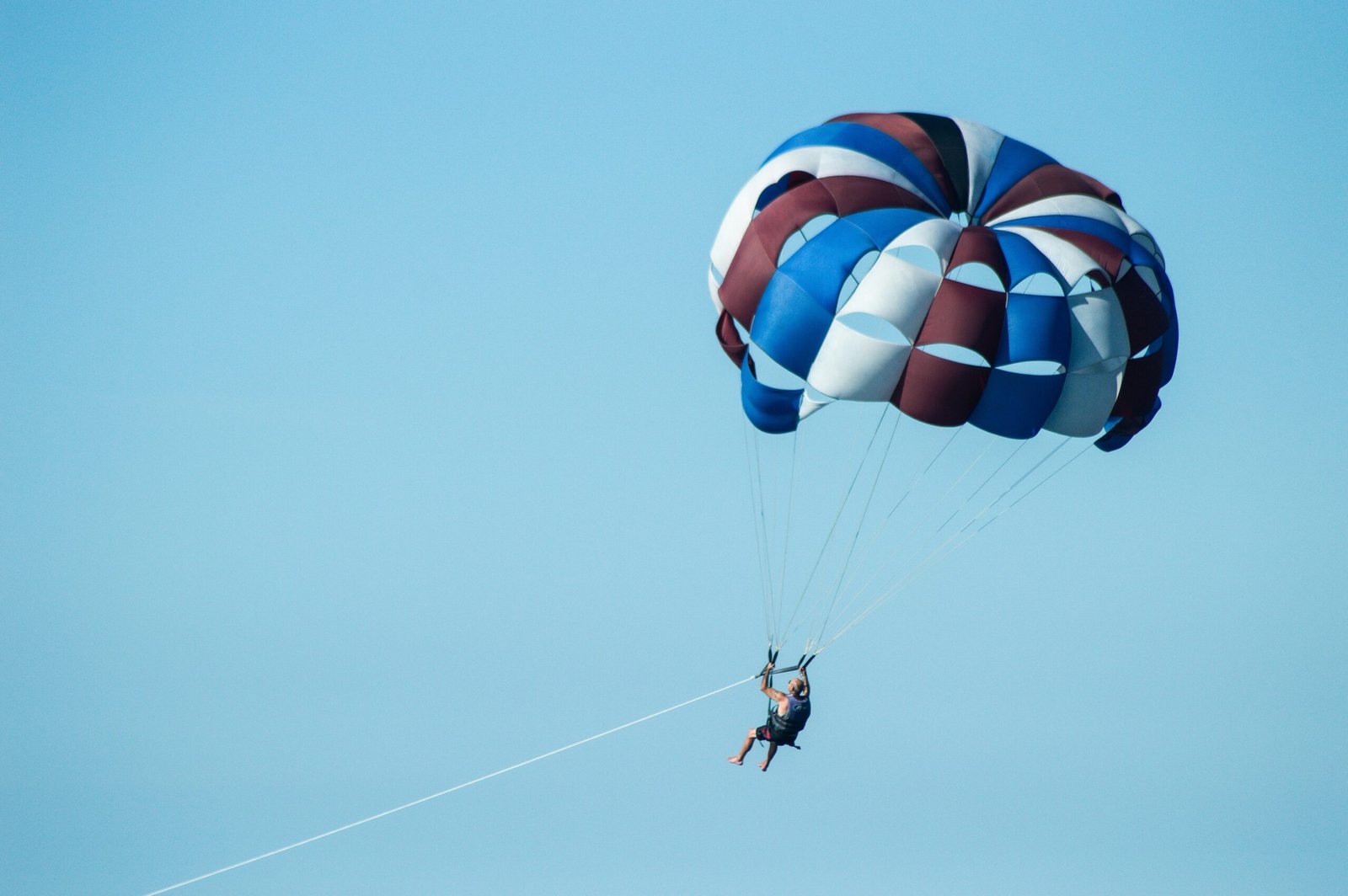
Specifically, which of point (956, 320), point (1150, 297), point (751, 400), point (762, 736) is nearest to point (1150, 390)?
point (1150, 297)

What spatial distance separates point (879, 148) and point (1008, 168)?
4.65ft

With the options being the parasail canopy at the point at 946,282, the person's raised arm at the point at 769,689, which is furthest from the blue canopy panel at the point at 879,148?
the person's raised arm at the point at 769,689

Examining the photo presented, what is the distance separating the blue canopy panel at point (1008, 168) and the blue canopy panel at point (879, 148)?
0.44m

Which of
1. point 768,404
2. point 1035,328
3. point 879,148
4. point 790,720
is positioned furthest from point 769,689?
point 879,148

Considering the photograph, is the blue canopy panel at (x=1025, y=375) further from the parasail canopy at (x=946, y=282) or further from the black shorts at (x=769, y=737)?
the black shorts at (x=769, y=737)

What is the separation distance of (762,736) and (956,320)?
4771 millimetres

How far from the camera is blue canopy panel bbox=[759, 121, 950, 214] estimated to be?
61.1ft

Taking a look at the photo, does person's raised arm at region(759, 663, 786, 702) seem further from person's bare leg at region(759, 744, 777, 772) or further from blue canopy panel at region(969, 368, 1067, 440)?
blue canopy panel at region(969, 368, 1067, 440)

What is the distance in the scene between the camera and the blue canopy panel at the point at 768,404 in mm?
19047

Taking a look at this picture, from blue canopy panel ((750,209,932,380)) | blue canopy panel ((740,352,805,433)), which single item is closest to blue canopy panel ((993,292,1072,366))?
blue canopy panel ((750,209,932,380))

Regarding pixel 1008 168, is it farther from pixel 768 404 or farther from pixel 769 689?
pixel 769 689

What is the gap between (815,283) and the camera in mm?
17938

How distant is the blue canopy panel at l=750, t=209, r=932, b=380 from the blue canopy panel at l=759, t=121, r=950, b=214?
1.67 feet

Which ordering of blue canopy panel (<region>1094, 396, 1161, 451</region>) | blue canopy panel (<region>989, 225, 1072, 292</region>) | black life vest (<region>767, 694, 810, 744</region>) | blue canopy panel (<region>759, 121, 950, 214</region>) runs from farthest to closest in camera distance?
blue canopy panel (<region>1094, 396, 1161, 451</region>), blue canopy panel (<region>759, 121, 950, 214</region>), black life vest (<region>767, 694, 810, 744</region>), blue canopy panel (<region>989, 225, 1072, 292</region>)
